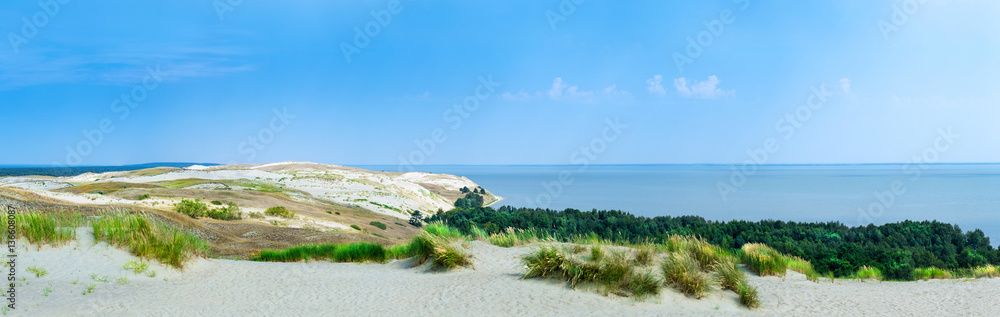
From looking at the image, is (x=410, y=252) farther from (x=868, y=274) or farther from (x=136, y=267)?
(x=868, y=274)

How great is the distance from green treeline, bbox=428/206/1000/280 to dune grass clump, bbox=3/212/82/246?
12754 millimetres

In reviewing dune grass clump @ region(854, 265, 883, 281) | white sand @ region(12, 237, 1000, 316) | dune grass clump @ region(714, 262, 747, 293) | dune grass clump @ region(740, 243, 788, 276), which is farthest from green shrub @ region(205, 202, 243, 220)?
dune grass clump @ region(854, 265, 883, 281)

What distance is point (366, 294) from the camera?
8.73m

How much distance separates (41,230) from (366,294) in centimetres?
675

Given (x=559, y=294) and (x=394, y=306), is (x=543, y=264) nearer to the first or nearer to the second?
(x=559, y=294)

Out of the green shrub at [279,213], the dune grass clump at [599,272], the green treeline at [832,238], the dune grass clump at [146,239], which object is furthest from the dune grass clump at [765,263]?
the green shrub at [279,213]

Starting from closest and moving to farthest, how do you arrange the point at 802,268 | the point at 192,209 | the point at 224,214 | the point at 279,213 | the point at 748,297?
1. the point at 748,297
2. the point at 802,268
3. the point at 192,209
4. the point at 224,214
5. the point at 279,213

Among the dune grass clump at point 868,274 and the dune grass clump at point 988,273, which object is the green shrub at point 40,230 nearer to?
the dune grass clump at point 868,274

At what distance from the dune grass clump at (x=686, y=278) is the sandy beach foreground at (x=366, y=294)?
203 millimetres

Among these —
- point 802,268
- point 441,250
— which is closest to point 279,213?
point 441,250

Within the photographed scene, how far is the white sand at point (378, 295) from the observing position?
7715 mm

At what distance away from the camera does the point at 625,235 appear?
2688cm

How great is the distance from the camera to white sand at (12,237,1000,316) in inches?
304

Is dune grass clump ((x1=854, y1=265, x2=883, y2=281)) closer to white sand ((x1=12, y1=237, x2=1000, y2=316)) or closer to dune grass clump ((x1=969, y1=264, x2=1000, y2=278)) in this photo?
white sand ((x1=12, y1=237, x2=1000, y2=316))
